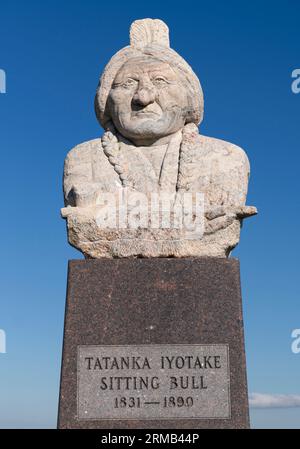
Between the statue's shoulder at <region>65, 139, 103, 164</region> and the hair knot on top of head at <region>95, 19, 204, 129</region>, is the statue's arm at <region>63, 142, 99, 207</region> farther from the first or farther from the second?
the hair knot on top of head at <region>95, 19, 204, 129</region>

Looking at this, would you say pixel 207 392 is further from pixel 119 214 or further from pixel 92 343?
pixel 119 214

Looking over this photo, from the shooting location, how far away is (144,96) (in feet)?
29.0

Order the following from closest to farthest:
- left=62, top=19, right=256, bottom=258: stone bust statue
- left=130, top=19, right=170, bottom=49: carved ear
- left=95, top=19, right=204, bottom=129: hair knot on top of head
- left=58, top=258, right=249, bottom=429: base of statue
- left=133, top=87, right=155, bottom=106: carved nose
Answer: left=58, top=258, right=249, bottom=429: base of statue, left=62, top=19, right=256, bottom=258: stone bust statue, left=133, top=87, right=155, bottom=106: carved nose, left=95, top=19, right=204, bottom=129: hair knot on top of head, left=130, top=19, right=170, bottom=49: carved ear

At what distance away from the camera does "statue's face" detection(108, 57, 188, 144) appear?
8.91 meters

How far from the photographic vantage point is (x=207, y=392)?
315 inches

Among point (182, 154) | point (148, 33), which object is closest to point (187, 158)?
point (182, 154)

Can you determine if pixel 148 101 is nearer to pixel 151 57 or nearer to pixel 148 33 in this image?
pixel 151 57

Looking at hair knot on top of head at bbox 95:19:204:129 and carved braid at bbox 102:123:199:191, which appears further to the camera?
hair knot on top of head at bbox 95:19:204:129

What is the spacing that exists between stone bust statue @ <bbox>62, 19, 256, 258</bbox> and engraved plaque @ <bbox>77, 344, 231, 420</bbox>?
3.12 feet

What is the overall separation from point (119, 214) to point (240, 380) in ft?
6.33

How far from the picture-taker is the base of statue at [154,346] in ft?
26.1

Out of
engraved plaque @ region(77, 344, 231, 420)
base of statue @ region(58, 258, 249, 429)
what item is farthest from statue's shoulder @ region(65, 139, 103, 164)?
engraved plaque @ region(77, 344, 231, 420)

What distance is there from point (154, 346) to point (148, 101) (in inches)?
96.8
